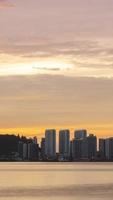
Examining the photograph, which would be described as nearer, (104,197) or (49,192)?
(104,197)

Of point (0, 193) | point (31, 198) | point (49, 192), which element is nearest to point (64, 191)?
point (49, 192)

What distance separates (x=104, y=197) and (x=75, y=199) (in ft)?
16.2

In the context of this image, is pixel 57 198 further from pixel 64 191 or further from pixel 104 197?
pixel 64 191

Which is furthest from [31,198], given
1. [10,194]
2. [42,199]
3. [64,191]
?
[64,191]

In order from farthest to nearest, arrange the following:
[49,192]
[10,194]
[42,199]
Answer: [49,192]
[10,194]
[42,199]

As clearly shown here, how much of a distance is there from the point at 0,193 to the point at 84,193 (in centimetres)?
1297

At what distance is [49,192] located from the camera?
5037 inches

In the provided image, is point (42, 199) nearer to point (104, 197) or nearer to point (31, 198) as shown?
point (31, 198)

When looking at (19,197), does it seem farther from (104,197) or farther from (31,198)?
(104,197)

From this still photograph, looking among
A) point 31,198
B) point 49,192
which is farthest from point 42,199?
point 49,192

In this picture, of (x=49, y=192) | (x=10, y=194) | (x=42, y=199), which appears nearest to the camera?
(x=42, y=199)

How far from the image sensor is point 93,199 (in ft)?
362

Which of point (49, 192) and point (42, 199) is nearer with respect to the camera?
point (42, 199)

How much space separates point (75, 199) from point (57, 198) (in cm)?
338
